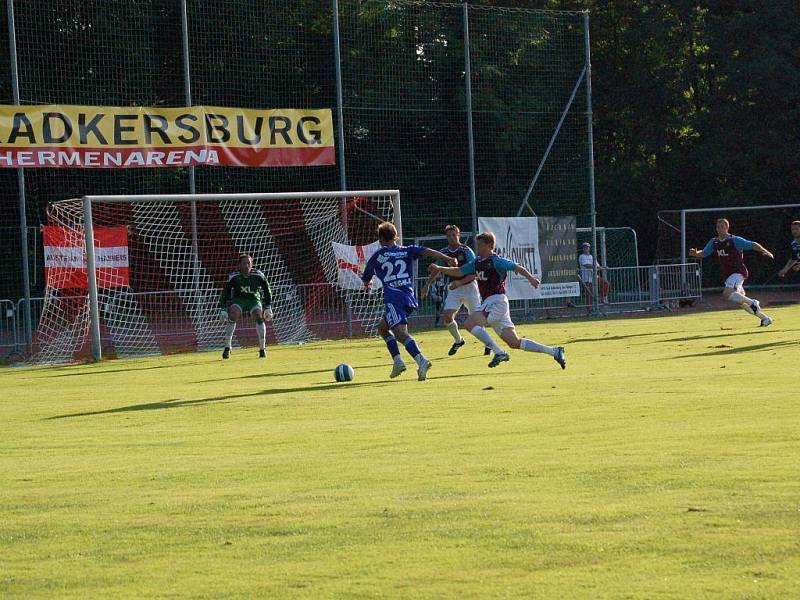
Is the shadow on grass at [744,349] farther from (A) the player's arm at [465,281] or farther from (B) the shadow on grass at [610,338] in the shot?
(B) the shadow on grass at [610,338]

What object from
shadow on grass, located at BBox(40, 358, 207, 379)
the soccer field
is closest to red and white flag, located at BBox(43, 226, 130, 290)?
shadow on grass, located at BBox(40, 358, 207, 379)

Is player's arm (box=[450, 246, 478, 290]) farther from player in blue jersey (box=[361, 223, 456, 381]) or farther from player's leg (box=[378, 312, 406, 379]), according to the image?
player's leg (box=[378, 312, 406, 379])

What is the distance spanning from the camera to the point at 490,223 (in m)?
30.4

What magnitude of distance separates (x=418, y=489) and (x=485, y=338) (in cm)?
937

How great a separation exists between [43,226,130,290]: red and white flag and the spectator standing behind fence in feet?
42.5

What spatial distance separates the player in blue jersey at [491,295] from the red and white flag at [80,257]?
32.5 feet

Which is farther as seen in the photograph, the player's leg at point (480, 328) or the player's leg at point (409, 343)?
the player's leg at point (480, 328)

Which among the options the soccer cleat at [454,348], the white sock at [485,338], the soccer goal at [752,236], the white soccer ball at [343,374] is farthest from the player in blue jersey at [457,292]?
the soccer goal at [752,236]

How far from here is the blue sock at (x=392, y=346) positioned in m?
16.2

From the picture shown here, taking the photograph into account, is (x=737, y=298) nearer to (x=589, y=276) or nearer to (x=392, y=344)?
(x=392, y=344)

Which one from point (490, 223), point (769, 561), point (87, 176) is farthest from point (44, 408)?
point (87, 176)

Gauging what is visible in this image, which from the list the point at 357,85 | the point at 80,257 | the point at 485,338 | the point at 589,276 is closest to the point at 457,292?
the point at 485,338

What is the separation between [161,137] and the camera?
87.2 feet

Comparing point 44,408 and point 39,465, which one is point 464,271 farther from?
point 39,465
